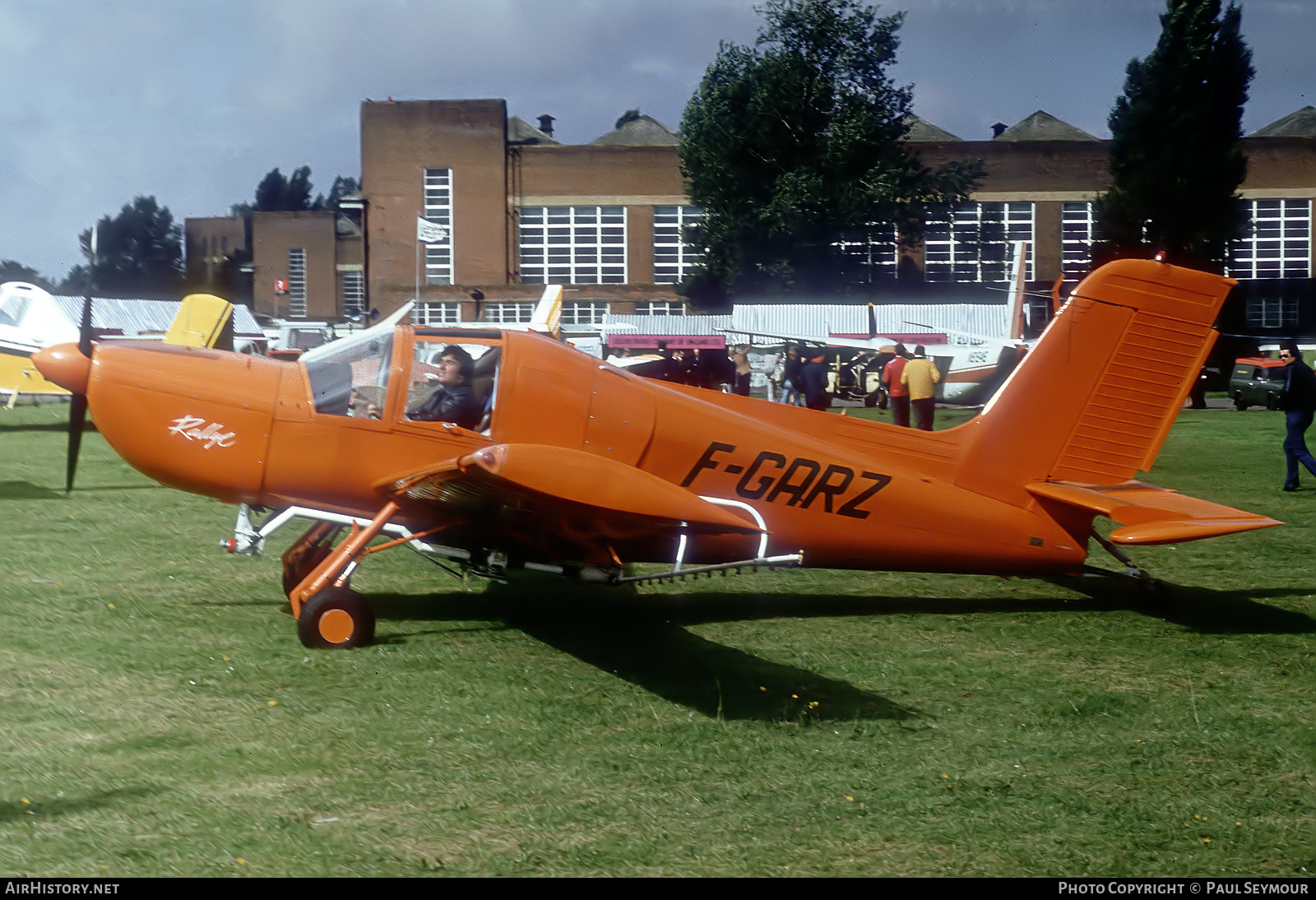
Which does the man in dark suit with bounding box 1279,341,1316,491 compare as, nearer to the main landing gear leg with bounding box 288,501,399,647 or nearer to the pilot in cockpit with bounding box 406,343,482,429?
the pilot in cockpit with bounding box 406,343,482,429

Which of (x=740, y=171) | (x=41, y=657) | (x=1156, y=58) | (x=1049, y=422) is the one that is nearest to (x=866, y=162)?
(x=740, y=171)

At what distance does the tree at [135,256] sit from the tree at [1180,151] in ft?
127

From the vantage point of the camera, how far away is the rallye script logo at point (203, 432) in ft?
22.0

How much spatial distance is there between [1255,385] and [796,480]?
3127 centimetres

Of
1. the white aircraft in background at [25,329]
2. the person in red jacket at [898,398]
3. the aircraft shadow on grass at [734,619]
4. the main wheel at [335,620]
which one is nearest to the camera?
the aircraft shadow on grass at [734,619]

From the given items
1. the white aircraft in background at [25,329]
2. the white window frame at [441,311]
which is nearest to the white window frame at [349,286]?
the white window frame at [441,311]

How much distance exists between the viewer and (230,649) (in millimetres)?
6500

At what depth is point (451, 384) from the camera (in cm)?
699

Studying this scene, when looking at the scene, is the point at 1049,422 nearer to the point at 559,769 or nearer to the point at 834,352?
the point at 559,769

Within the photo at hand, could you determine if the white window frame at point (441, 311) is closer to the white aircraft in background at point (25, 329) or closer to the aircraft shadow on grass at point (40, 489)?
the white aircraft in background at point (25, 329)

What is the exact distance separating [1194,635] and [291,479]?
19.0 feet

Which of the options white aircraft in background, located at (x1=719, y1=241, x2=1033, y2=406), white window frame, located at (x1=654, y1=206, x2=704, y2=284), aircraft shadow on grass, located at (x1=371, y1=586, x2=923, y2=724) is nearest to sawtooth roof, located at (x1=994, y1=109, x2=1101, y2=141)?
white window frame, located at (x1=654, y1=206, x2=704, y2=284)

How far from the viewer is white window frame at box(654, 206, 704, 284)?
58.3 metres

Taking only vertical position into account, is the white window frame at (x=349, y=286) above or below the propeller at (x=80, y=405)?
above
